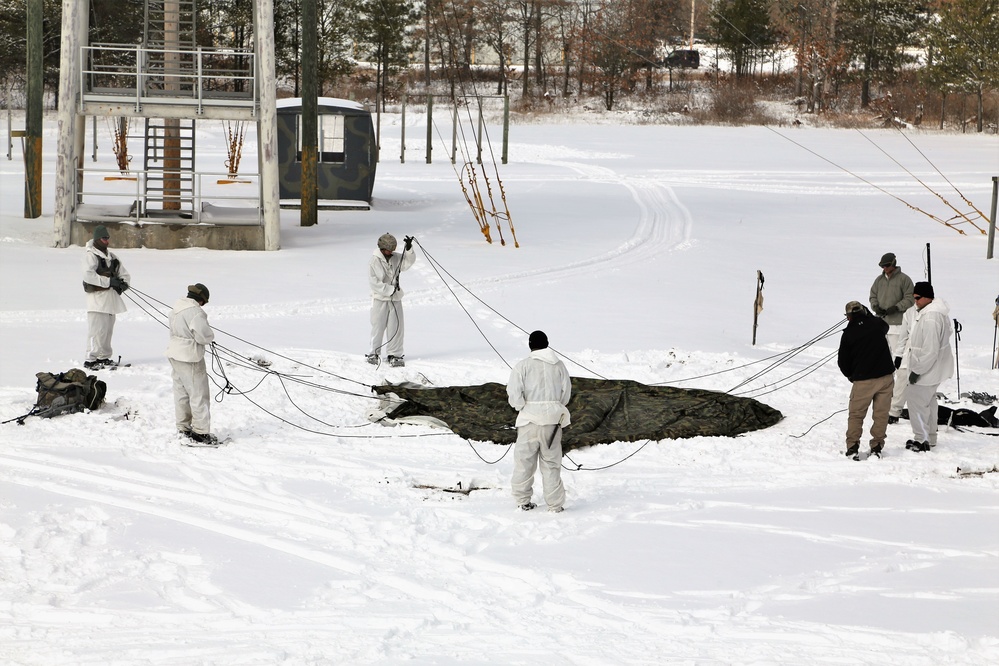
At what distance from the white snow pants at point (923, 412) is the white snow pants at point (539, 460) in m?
3.76

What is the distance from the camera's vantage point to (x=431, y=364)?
42.3 ft

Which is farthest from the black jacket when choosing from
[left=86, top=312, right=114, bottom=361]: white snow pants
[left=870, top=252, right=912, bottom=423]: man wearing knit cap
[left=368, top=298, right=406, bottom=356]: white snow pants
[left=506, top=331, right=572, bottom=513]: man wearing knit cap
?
[left=86, top=312, right=114, bottom=361]: white snow pants

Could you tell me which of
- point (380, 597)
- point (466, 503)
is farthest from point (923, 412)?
point (380, 597)

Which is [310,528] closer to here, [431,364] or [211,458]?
[211,458]

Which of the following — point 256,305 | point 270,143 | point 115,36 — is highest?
point 115,36

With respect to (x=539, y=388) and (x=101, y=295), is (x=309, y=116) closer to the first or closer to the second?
(x=101, y=295)

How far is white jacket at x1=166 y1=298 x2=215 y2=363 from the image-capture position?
→ 9.88 m

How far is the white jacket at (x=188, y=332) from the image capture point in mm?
9875

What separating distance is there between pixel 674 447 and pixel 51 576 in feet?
18.3

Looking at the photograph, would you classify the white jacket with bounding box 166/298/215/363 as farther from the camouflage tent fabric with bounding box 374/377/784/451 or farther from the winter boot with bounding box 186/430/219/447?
the camouflage tent fabric with bounding box 374/377/784/451

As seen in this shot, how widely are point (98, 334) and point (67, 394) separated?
167 centimetres

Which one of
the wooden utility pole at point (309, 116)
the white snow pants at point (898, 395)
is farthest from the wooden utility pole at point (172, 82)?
the white snow pants at point (898, 395)

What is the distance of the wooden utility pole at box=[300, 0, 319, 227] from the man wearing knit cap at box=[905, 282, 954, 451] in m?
15.6

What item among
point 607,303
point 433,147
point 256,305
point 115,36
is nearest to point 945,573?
point 607,303
